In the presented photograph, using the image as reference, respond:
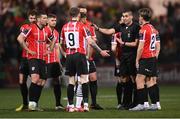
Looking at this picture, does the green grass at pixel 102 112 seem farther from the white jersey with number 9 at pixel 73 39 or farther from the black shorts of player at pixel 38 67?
the white jersey with number 9 at pixel 73 39

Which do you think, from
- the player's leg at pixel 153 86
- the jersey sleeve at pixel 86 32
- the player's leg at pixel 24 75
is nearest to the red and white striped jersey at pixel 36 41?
the player's leg at pixel 24 75

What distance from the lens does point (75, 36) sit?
1559 centimetres

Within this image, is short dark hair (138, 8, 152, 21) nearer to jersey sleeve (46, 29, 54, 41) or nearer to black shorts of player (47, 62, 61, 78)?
jersey sleeve (46, 29, 54, 41)

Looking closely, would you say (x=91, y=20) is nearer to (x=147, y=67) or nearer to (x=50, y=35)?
(x=50, y=35)

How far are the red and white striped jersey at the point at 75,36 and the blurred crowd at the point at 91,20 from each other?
1262 cm

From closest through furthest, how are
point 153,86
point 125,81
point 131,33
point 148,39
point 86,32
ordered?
point 86,32 < point 148,39 < point 153,86 < point 131,33 < point 125,81

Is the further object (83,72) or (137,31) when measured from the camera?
(137,31)

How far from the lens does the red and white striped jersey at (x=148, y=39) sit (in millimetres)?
15820

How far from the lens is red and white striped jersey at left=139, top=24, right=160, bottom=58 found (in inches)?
623

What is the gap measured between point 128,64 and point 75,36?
71.0 inches

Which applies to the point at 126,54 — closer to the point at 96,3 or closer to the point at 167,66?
the point at 167,66

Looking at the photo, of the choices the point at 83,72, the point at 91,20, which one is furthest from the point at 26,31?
the point at 91,20

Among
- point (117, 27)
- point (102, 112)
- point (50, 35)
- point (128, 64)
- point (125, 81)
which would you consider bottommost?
point (102, 112)

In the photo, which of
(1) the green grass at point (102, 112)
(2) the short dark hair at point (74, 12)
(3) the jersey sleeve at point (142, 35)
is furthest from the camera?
(3) the jersey sleeve at point (142, 35)
